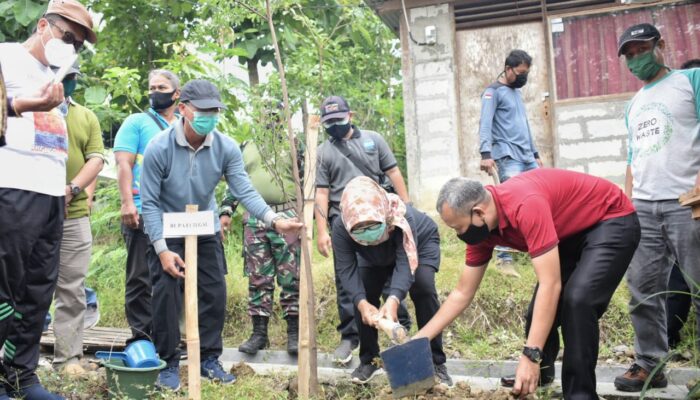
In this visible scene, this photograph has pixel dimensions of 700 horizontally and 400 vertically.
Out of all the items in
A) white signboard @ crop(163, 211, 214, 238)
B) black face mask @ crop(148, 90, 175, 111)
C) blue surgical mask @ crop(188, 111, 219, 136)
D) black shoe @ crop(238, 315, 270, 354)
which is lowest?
black shoe @ crop(238, 315, 270, 354)

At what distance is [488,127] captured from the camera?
655 centimetres

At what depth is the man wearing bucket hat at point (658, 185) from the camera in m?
4.27

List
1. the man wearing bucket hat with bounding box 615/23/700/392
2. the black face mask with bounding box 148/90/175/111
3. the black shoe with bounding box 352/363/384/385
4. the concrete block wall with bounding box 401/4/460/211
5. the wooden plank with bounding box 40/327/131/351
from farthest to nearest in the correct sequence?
1. the concrete block wall with bounding box 401/4/460/211
2. the wooden plank with bounding box 40/327/131/351
3. the black face mask with bounding box 148/90/175/111
4. the black shoe with bounding box 352/363/384/385
5. the man wearing bucket hat with bounding box 615/23/700/392

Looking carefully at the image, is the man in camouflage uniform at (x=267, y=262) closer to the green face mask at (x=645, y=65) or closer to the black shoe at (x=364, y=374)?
the black shoe at (x=364, y=374)

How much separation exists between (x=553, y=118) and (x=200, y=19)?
15.8 feet

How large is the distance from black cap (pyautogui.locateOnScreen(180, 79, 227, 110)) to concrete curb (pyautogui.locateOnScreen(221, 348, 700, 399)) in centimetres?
185

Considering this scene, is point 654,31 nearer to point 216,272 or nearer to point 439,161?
point 216,272

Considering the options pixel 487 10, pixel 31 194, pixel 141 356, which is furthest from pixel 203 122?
→ pixel 487 10

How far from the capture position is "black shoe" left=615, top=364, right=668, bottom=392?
174 inches

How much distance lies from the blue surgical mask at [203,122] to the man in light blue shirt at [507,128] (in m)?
2.87

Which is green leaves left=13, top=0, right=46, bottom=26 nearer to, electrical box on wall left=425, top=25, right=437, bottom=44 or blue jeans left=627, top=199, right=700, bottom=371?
electrical box on wall left=425, top=25, right=437, bottom=44

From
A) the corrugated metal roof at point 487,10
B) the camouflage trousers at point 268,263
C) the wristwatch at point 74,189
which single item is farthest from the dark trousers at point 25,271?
the corrugated metal roof at point 487,10

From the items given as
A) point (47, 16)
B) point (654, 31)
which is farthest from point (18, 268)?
point (654, 31)

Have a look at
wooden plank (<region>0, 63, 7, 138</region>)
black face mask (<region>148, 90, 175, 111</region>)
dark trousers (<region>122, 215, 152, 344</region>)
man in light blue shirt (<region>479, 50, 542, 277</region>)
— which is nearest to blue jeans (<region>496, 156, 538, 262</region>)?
man in light blue shirt (<region>479, 50, 542, 277</region>)
